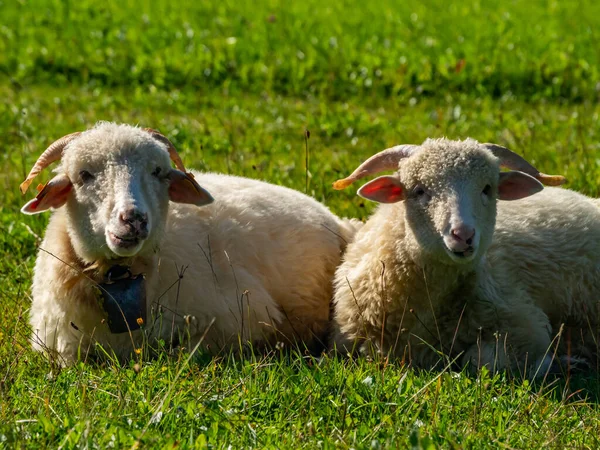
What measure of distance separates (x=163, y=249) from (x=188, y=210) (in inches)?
17.3

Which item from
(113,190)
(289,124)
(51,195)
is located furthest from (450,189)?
(289,124)

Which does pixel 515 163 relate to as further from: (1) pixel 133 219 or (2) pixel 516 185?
(1) pixel 133 219

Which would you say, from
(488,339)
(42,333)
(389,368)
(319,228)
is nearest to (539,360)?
(488,339)

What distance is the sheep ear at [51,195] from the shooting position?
16.8 ft

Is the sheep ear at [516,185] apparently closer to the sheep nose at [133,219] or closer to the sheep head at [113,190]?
the sheep head at [113,190]

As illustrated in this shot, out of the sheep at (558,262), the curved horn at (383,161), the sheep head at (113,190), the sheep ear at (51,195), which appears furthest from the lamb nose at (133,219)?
the sheep at (558,262)

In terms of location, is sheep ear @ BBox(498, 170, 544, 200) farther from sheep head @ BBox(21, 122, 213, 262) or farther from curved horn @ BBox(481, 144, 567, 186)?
sheep head @ BBox(21, 122, 213, 262)

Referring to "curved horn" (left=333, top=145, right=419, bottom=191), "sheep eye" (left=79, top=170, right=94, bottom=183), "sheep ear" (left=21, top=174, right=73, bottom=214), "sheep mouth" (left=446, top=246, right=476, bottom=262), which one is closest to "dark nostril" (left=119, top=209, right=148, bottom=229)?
"sheep eye" (left=79, top=170, right=94, bottom=183)

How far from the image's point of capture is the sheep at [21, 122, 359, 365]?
5.01 meters

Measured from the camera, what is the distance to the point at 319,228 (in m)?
6.27

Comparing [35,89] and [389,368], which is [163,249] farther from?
[35,89]

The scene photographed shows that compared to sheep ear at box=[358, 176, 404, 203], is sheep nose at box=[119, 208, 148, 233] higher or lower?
higher

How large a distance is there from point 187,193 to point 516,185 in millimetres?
1804

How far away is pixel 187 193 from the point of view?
5.37 m
